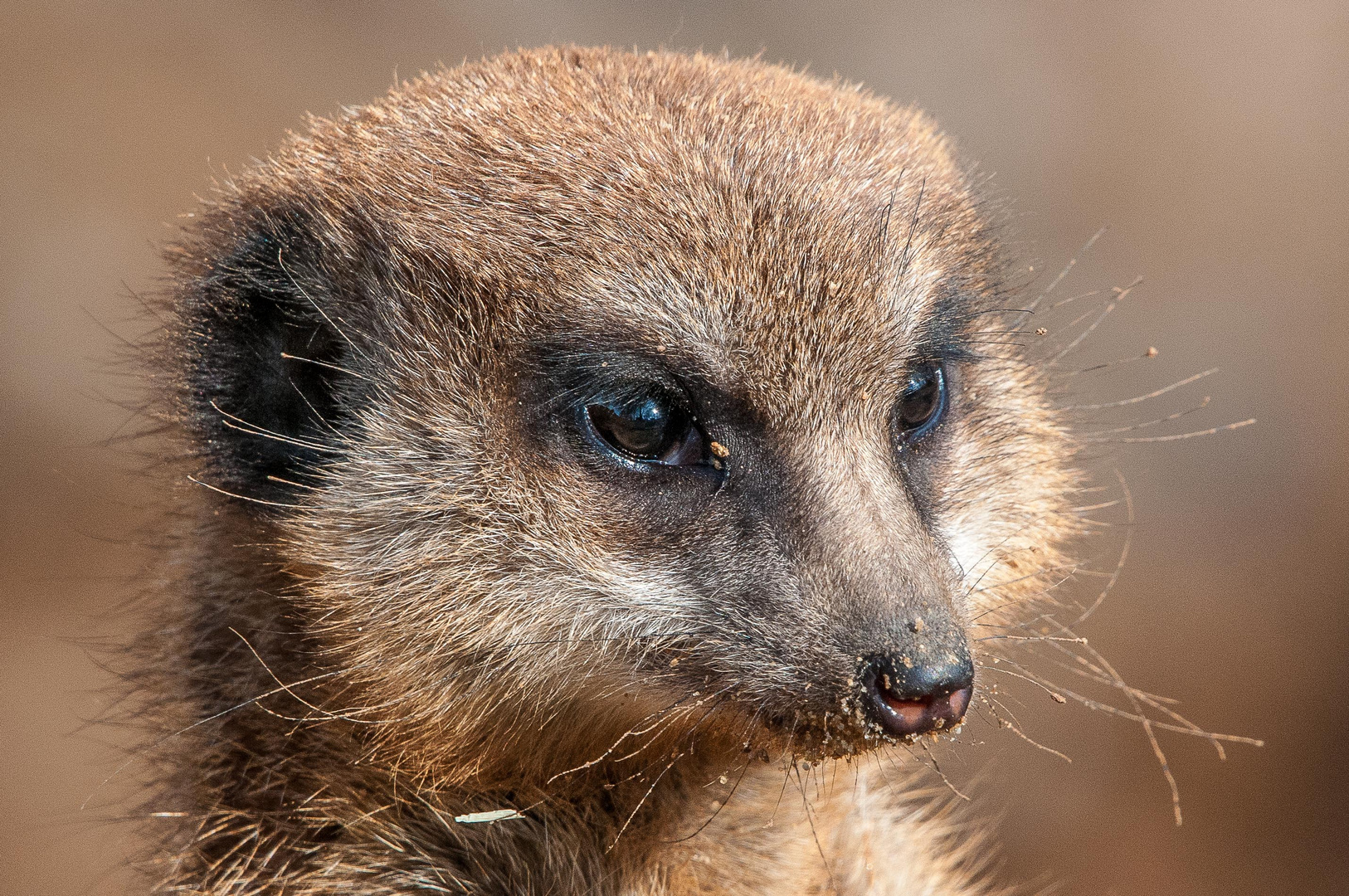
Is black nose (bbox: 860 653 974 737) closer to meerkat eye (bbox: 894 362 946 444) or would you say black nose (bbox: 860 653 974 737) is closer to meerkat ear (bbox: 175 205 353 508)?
meerkat eye (bbox: 894 362 946 444)

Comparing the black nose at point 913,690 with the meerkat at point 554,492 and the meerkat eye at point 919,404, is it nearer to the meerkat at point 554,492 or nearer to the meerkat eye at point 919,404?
the meerkat at point 554,492

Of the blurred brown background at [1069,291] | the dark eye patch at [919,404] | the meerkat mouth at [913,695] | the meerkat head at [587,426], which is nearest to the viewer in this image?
the meerkat mouth at [913,695]

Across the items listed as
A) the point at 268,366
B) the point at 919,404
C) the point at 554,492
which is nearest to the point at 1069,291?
the point at 919,404

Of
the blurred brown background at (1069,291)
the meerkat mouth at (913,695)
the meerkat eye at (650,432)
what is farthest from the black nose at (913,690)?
the blurred brown background at (1069,291)

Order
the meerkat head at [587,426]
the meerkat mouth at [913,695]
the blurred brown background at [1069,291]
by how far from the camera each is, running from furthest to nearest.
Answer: the blurred brown background at [1069,291] → the meerkat head at [587,426] → the meerkat mouth at [913,695]

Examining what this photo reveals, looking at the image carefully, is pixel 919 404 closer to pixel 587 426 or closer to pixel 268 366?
pixel 587 426

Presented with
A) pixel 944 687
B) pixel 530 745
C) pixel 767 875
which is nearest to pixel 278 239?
pixel 530 745
